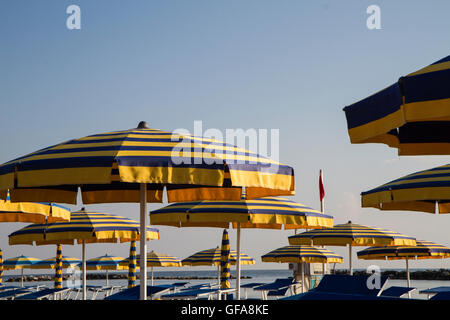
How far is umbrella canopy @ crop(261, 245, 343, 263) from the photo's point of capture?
13.7 meters

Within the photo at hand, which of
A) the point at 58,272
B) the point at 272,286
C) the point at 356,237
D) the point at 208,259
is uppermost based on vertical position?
the point at 356,237

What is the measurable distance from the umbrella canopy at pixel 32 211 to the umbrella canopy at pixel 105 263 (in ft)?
35.9

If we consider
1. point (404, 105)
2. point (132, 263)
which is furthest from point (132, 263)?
point (404, 105)

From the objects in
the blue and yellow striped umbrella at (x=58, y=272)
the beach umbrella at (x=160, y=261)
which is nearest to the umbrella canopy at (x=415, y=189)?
the blue and yellow striped umbrella at (x=58, y=272)

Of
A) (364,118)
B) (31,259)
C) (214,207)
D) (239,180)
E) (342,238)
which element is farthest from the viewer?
(31,259)

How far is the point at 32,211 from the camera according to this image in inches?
273

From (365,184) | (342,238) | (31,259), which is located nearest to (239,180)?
(342,238)

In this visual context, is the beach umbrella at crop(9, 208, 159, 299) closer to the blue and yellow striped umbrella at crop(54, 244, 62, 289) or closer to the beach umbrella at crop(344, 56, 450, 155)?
the blue and yellow striped umbrella at crop(54, 244, 62, 289)

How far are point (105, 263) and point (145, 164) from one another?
15.9 m

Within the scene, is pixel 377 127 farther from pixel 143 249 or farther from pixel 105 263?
pixel 105 263
